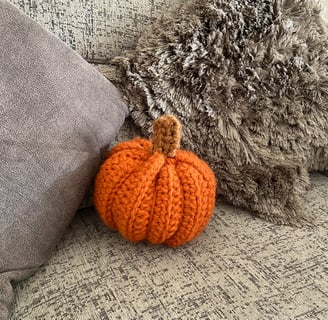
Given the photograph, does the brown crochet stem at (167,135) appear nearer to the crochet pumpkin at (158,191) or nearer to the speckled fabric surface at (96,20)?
the crochet pumpkin at (158,191)

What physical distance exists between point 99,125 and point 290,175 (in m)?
0.40

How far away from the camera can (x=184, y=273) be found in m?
0.58

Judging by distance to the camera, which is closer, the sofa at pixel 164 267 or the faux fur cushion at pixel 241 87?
the sofa at pixel 164 267

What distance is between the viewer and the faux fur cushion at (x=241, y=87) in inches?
27.9

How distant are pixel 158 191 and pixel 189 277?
0.15m

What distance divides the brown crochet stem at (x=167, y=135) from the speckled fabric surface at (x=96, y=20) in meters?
0.29

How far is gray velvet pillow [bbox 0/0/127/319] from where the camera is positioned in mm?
533

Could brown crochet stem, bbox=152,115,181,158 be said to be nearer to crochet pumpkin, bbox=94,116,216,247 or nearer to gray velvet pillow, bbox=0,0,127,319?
crochet pumpkin, bbox=94,116,216,247

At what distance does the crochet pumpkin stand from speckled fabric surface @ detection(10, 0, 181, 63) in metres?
0.29

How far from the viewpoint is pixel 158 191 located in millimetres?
577

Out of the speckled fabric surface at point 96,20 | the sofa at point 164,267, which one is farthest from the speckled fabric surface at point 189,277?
the speckled fabric surface at point 96,20

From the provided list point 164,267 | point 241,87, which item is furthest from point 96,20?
point 164,267

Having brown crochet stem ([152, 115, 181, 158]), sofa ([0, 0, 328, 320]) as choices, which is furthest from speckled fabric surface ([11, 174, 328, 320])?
brown crochet stem ([152, 115, 181, 158])

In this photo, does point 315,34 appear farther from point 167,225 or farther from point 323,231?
point 167,225
